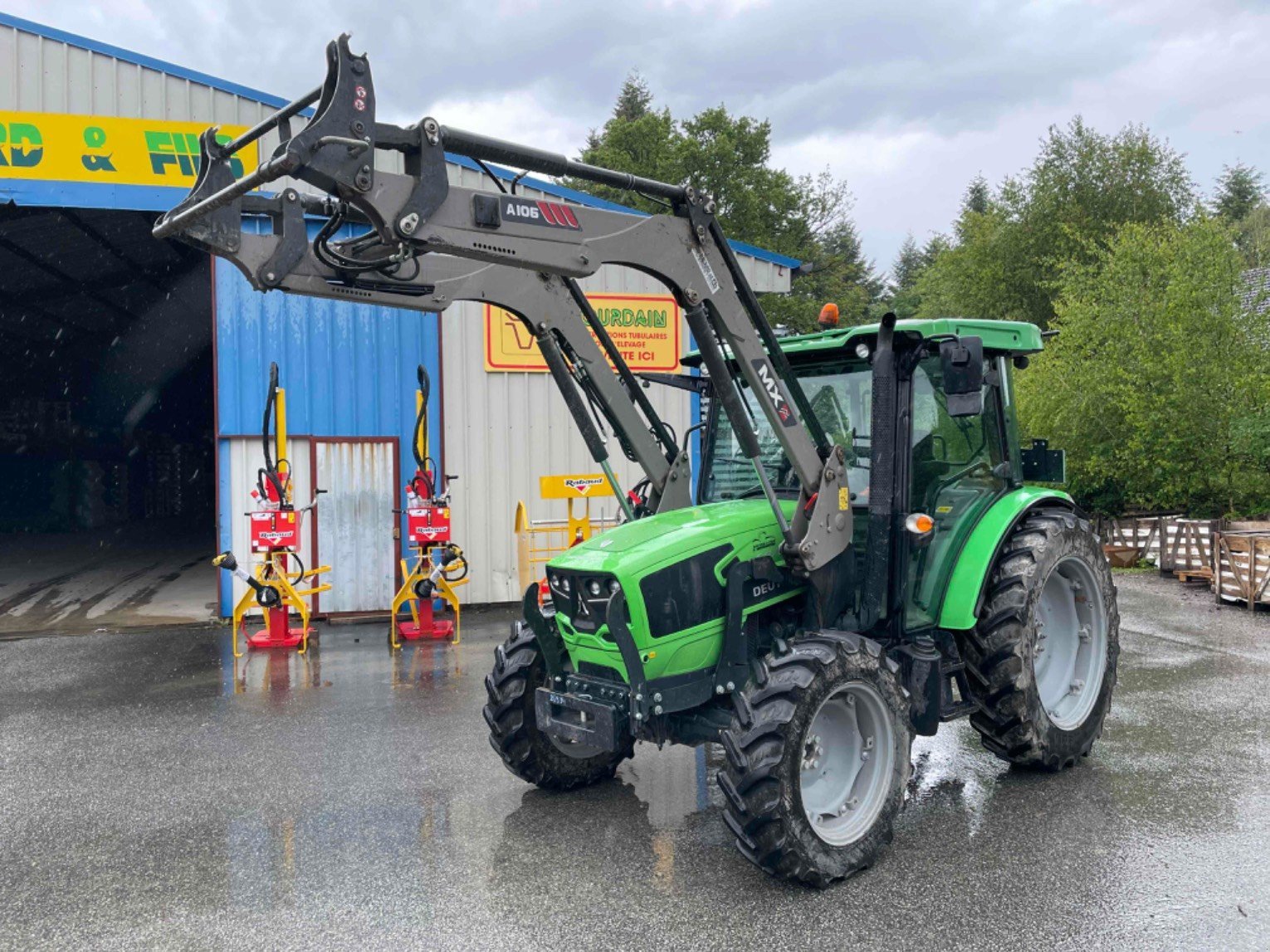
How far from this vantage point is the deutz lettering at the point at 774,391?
421 centimetres

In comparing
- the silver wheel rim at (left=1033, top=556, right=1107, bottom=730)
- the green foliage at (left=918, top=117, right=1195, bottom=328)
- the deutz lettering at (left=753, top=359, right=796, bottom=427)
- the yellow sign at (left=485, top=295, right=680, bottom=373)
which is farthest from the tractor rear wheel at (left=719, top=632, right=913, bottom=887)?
the green foliage at (left=918, top=117, right=1195, bottom=328)

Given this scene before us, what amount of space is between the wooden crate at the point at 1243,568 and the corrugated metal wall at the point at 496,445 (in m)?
6.49

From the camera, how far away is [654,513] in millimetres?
5066

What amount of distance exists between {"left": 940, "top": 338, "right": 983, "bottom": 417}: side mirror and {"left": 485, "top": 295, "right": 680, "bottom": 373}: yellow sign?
7.26 metres

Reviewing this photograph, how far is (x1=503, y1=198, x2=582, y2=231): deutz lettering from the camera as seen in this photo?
365cm

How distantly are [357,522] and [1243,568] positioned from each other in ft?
30.2

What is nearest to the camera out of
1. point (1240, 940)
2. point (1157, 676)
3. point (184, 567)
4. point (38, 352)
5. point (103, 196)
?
point (1240, 940)

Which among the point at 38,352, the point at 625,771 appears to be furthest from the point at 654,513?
the point at 38,352

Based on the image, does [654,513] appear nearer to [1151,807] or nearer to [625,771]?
[625,771]

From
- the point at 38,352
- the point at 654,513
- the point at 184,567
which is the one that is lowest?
the point at 184,567

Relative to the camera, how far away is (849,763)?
13.9 feet

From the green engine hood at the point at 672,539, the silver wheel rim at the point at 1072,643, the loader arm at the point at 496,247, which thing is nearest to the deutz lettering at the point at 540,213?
the loader arm at the point at 496,247

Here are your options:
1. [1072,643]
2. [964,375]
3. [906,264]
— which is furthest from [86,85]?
[906,264]

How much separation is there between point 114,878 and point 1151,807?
179 inches
